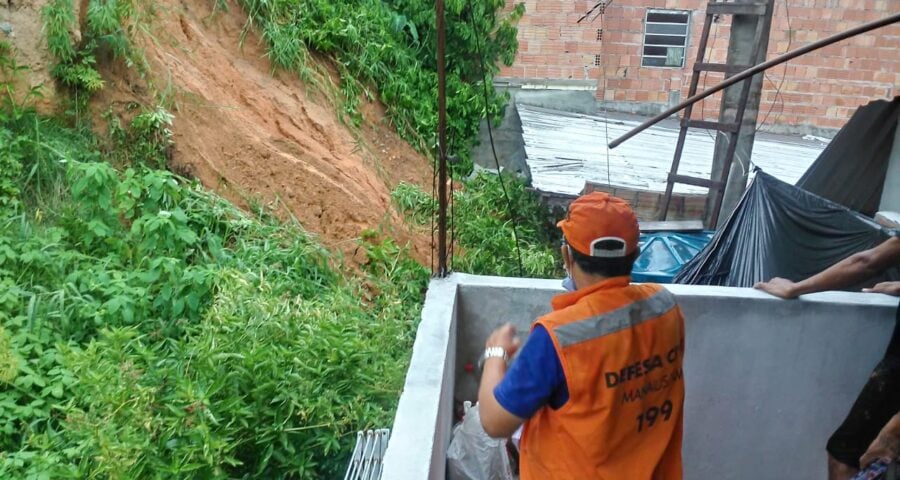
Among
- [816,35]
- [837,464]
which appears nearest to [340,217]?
[837,464]

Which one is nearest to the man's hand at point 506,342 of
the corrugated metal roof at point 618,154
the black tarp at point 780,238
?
the black tarp at point 780,238

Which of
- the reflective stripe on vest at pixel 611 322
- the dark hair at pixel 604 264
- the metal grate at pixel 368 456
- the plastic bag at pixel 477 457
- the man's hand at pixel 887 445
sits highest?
the dark hair at pixel 604 264

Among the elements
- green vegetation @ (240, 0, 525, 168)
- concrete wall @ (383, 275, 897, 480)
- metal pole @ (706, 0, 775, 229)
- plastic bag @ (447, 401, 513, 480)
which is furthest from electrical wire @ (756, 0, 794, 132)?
plastic bag @ (447, 401, 513, 480)

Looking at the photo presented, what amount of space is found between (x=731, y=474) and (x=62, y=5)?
472 centimetres

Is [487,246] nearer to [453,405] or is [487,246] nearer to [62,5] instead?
[453,405]

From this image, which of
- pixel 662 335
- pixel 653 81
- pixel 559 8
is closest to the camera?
pixel 662 335

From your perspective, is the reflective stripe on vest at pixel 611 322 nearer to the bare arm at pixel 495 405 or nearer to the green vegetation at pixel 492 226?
the bare arm at pixel 495 405

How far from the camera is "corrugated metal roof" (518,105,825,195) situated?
712cm

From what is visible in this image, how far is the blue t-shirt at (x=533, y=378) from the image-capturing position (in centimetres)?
172

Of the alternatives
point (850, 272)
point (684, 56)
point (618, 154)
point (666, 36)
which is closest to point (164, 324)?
point (850, 272)

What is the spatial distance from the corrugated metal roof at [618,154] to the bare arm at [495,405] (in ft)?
15.9

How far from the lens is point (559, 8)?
10.8 m

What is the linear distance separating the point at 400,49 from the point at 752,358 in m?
5.14

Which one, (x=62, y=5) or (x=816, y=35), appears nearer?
(x=62, y=5)
